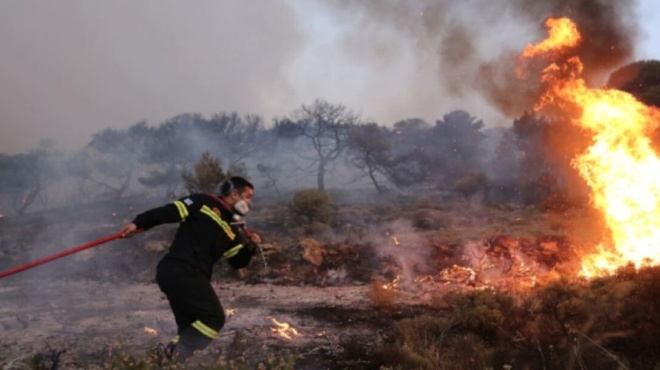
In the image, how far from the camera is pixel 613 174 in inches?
387

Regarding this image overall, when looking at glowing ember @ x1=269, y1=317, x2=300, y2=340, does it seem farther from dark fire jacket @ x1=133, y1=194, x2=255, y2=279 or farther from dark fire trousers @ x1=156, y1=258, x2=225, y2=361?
dark fire trousers @ x1=156, y1=258, x2=225, y2=361

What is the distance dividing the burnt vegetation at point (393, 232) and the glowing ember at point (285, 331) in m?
0.38

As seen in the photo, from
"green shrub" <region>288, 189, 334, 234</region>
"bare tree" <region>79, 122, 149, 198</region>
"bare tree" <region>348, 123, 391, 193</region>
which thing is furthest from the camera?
"bare tree" <region>79, 122, 149, 198</region>

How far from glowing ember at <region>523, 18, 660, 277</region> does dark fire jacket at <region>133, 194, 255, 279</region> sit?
23.0 ft

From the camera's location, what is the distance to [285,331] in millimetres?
6508

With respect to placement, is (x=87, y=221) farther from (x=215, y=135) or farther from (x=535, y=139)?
(x=535, y=139)

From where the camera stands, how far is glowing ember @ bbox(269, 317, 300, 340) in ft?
20.8

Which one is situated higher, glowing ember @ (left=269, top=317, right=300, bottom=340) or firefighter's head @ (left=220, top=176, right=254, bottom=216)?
firefighter's head @ (left=220, top=176, right=254, bottom=216)

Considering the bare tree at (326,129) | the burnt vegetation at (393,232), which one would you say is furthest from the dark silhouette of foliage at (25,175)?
the bare tree at (326,129)

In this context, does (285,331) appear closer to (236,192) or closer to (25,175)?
(236,192)

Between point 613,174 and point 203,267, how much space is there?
28.6 ft

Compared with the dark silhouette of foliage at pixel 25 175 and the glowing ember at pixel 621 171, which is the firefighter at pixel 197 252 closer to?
the glowing ember at pixel 621 171

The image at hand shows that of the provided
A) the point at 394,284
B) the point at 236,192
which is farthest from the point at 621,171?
the point at 236,192

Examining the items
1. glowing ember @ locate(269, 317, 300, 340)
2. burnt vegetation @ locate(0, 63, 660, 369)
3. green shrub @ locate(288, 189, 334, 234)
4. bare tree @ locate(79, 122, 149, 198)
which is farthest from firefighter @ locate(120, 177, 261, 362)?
bare tree @ locate(79, 122, 149, 198)
